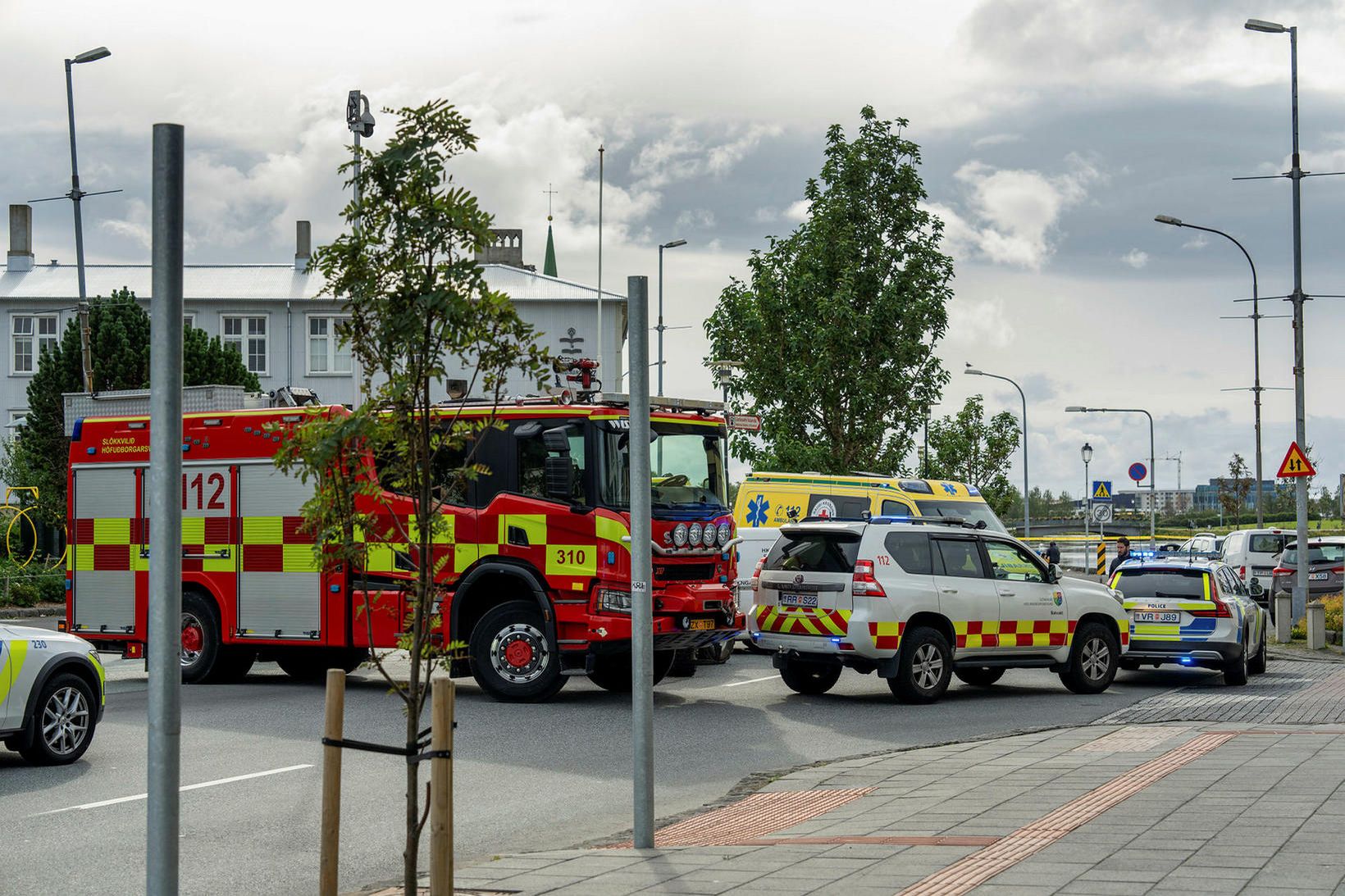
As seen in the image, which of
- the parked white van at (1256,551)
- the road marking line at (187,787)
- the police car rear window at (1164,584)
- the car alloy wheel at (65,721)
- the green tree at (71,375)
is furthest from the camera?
the parked white van at (1256,551)

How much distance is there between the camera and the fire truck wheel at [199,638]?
675 inches

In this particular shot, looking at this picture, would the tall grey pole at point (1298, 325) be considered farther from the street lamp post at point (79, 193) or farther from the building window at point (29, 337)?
the building window at point (29, 337)

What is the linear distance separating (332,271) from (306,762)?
22.1 ft

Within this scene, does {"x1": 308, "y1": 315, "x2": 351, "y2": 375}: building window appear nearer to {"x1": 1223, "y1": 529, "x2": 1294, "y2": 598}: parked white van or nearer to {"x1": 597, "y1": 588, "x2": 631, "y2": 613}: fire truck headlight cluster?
{"x1": 1223, "y1": 529, "x2": 1294, "y2": 598}: parked white van

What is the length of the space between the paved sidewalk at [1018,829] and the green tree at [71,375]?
29.6 m

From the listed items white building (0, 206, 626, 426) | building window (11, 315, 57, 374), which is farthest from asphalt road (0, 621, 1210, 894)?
building window (11, 315, 57, 374)

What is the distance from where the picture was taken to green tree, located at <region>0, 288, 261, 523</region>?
36.6 m

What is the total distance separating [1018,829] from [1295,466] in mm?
17395

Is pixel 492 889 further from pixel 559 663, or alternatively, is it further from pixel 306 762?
pixel 559 663

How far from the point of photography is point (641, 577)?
779cm

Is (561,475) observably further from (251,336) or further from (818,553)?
(251,336)

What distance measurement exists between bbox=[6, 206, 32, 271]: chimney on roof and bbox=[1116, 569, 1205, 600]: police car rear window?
2175 inches

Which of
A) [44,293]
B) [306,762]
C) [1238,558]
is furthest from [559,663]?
[44,293]

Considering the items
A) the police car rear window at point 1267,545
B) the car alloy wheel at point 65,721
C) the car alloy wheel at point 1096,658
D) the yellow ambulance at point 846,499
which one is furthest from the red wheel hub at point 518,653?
the police car rear window at point 1267,545
